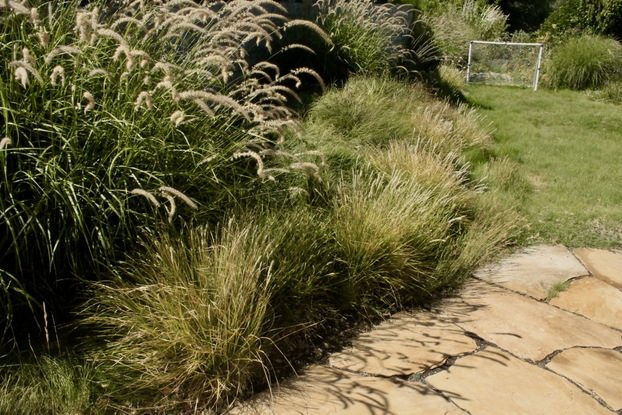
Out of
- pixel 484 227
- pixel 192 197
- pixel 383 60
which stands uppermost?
pixel 383 60

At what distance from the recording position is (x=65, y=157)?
2533 millimetres

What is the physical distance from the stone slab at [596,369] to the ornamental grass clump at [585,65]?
338 inches

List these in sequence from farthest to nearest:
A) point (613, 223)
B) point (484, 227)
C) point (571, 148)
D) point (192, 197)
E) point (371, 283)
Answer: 1. point (571, 148)
2. point (613, 223)
3. point (484, 227)
4. point (371, 283)
5. point (192, 197)

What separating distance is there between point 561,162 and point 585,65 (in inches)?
209

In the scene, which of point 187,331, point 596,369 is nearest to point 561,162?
point 596,369

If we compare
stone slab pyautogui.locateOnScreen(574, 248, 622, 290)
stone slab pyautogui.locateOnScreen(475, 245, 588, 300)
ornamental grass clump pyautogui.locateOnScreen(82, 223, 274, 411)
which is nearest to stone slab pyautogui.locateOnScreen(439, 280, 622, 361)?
stone slab pyautogui.locateOnScreen(475, 245, 588, 300)

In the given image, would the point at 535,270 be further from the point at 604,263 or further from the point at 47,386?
the point at 47,386

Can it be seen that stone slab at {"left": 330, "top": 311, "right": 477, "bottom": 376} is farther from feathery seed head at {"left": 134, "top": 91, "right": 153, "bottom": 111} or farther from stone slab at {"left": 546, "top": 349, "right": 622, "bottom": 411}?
feathery seed head at {"left": 134, "top": 91, "right": 153, "bottom": 111}

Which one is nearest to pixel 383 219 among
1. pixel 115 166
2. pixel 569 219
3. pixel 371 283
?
pixel 371 283

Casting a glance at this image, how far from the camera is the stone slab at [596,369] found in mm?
2459

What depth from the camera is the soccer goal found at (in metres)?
10.7

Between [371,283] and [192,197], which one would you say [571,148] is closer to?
[371,283]

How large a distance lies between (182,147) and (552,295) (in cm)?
237

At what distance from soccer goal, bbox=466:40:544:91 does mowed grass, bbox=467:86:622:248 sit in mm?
1257
